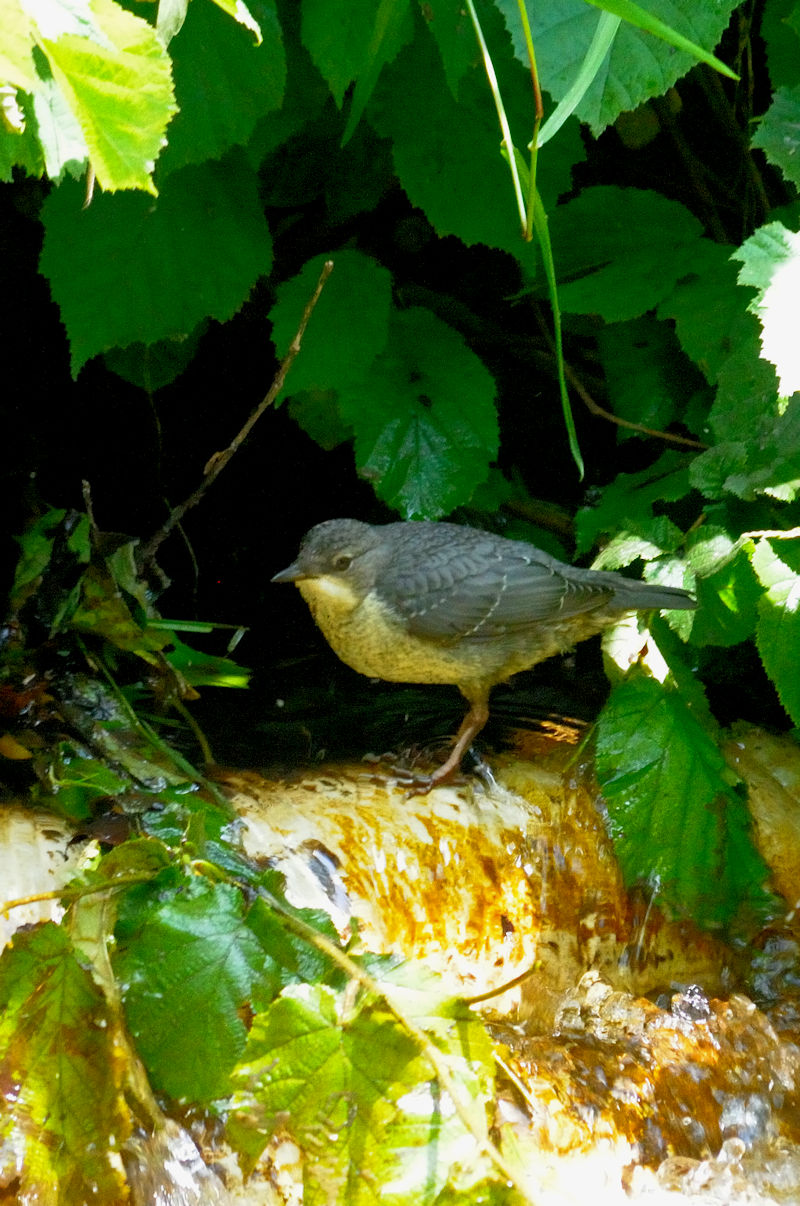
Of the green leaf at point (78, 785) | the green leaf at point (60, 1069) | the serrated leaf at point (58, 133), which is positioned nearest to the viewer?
the serrated leaf at point (58, 133)

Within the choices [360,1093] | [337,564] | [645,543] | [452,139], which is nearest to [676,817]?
[645,543]

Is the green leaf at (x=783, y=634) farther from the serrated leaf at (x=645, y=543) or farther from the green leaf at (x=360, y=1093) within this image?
the green leaf at (x=360, y=1093)

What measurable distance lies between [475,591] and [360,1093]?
198 cm

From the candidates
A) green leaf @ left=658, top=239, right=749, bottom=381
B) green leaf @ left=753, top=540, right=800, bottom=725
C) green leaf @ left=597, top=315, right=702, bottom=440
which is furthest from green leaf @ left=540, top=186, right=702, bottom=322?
green leaf @ left=753, top=540, right=800, bottom=725

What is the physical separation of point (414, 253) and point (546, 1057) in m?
2.58

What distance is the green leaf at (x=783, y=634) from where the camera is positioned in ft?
9.10

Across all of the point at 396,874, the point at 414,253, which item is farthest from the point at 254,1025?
the point at 414,253

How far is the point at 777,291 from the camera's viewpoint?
2600 mm

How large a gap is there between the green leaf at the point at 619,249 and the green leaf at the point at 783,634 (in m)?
1.02

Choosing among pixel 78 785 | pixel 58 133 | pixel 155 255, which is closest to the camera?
pixel 58 133

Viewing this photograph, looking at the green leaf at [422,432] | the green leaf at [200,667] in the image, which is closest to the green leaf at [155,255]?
the green leaf at [422,432]

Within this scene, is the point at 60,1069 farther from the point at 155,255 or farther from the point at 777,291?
the point at 155,255

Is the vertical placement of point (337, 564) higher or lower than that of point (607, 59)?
lower

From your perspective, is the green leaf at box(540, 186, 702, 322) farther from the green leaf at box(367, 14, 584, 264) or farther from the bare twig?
the bare twig
